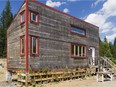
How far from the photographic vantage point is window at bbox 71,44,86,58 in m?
21.2

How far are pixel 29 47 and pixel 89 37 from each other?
36.9 feet

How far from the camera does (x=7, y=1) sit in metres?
61.9

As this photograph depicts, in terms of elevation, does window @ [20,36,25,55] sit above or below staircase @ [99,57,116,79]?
above

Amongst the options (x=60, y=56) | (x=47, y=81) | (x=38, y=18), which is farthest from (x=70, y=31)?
(x=47, y=81)

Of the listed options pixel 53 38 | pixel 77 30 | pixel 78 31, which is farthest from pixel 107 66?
pixel 53 38

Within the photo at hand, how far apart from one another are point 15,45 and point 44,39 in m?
3.01

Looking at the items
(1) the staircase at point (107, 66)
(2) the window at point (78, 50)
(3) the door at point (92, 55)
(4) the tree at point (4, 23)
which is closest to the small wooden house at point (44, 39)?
(2) the window at point (78, 50)

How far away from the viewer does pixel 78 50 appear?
22.1 meters

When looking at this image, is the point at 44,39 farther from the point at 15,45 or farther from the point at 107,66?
the point at 107,66

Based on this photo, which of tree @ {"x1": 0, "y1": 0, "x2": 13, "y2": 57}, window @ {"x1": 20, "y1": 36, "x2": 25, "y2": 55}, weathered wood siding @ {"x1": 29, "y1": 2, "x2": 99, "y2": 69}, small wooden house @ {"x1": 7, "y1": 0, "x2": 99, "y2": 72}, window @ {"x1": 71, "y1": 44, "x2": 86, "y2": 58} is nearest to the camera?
small wooden house @ {"x1": 7, "y1": 0, "x2": 99, "y2": 72}

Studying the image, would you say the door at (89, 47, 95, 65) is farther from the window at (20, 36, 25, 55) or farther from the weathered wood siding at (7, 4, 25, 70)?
the window at (20, 36, 25, 55)

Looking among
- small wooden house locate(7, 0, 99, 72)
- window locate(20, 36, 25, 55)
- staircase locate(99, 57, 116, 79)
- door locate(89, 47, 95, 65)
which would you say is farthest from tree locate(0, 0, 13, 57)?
window locate(20, 36, 25, 55)

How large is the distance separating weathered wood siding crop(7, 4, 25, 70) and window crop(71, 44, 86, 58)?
6438 mm

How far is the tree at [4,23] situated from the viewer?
167ft
